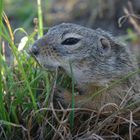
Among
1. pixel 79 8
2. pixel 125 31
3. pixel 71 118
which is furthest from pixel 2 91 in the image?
pixel 79 8

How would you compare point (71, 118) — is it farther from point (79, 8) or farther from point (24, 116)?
point (79, 8)

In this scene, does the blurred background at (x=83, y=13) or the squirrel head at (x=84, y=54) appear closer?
the squirrel head at (x=84, y=54)

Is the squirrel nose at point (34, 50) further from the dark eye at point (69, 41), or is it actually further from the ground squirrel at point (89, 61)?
the dark eye at point (69, 41)

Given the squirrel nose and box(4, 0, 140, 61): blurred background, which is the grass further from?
box(4, 0, 140, 61): blurred background

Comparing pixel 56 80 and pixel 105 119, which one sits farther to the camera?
pixel 56 80

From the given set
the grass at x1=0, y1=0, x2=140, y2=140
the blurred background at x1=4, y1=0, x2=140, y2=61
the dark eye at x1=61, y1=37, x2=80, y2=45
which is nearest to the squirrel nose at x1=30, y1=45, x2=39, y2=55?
the grass at x1=0, y1=0, x2=140, y2=140

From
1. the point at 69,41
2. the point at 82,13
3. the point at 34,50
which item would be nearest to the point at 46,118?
the point at 34,50

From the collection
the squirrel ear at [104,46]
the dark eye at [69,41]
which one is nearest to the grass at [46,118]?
the dark eye at [69,41]

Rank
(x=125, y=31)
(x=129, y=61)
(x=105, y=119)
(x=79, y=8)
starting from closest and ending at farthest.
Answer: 1. (x=105, y=119)
2. (x=129, y=61)
3. (x=125, y=31)
4. (x=79, y=8)

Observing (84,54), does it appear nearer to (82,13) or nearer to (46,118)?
(46,118)
